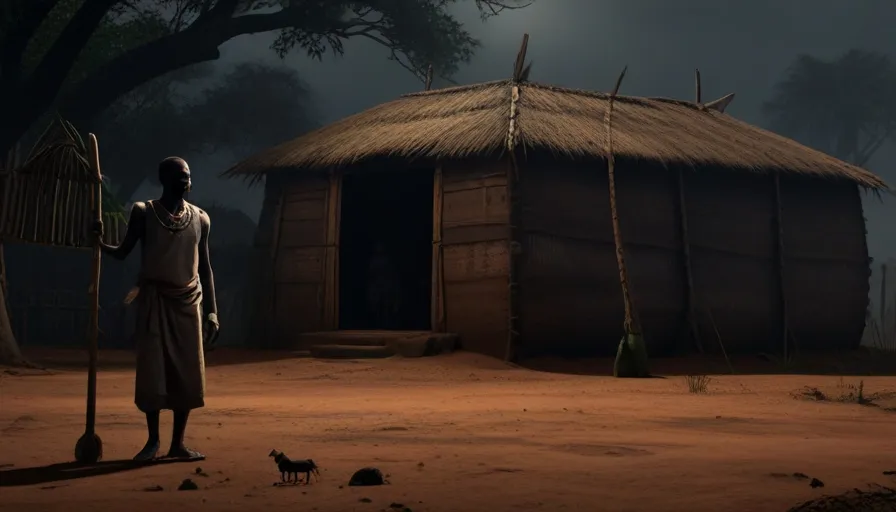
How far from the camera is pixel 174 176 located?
5.72m

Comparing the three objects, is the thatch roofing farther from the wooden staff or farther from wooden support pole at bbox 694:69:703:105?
the wooden staff

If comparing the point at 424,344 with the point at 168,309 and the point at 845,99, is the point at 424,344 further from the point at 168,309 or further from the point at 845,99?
the point at 845,99

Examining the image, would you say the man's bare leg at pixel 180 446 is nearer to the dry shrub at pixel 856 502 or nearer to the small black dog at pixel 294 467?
the small black dog at pixel 294 467

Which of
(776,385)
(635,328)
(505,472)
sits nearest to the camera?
(505,472)

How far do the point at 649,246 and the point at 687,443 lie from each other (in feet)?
28.9

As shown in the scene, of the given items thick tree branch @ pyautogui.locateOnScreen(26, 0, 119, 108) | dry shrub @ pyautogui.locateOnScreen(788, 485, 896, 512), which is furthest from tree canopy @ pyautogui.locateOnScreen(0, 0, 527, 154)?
dry shrub @ pyautogui.locateOnScreen(788, 485, 896, 512)

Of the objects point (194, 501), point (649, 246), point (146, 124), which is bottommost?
point (194, 501)

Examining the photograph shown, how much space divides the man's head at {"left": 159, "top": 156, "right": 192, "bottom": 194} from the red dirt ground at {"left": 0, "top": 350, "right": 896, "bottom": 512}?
4.53ft

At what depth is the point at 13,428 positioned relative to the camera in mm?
6758

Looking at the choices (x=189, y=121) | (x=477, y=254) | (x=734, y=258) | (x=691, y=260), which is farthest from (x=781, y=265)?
(x=189, y=121)

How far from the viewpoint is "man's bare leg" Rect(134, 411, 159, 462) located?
5395mm

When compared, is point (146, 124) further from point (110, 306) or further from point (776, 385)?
point (776, 385)

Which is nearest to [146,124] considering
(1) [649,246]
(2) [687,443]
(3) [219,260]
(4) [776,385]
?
(3) [219,260]

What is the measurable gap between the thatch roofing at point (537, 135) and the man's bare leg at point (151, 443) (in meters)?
8.21
